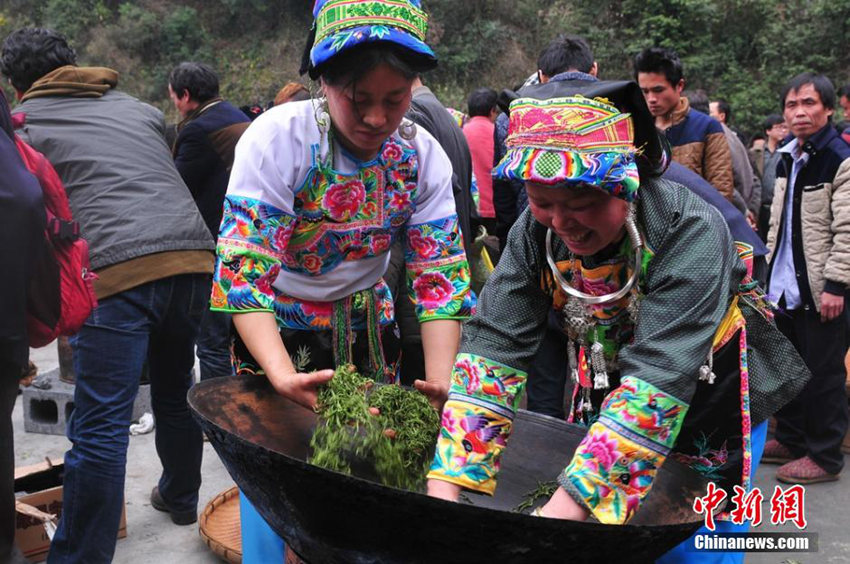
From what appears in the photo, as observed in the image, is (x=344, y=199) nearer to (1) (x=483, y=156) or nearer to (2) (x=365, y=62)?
(2) (x=365, y=62)

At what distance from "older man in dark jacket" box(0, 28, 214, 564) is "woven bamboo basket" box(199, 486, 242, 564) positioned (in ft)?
1.38

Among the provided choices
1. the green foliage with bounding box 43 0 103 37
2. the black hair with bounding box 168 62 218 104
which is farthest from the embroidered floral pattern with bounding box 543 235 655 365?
the green foliage with bounding box 43 0 103 37

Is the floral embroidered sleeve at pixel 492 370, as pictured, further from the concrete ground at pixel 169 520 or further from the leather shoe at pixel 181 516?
the leather shoe at pixel 181 516

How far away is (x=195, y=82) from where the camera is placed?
4.73m

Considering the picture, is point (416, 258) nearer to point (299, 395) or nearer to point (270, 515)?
point (299, 395)

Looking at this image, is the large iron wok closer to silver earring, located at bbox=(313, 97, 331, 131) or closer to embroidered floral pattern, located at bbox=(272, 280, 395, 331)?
embroidered floral pattern, located at bbox=(272, 280, 395, 331)

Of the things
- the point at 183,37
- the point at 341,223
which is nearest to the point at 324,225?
the point at 341,223

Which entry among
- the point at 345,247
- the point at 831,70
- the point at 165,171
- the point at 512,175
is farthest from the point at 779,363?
the point at 831,70

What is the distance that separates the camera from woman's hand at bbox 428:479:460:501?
65.7 inches

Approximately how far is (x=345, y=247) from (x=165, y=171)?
1561 millimetres

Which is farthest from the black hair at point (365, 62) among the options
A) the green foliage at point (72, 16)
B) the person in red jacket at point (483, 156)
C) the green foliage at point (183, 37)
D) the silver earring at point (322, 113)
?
the green foliage at point (72, 16)

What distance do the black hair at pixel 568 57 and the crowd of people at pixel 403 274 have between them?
0.01m

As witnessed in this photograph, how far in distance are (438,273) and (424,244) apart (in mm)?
79

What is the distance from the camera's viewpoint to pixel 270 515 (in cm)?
152
